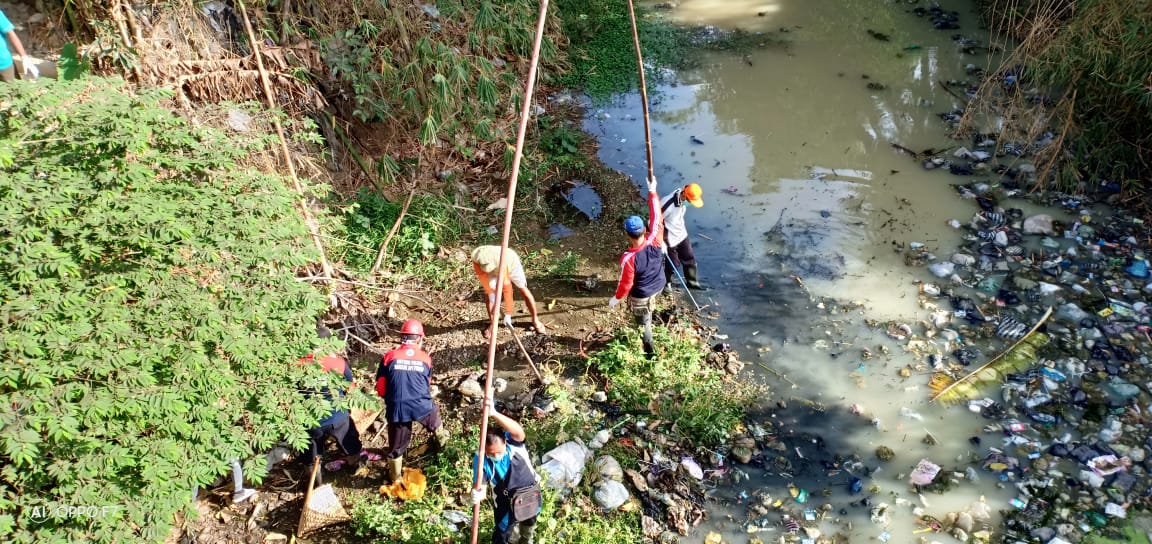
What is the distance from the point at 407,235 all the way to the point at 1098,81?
5907 millimetres

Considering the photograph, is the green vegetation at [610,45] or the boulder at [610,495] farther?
the green vegetation at [610,45]

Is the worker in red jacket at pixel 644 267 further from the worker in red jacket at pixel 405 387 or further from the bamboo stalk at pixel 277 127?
the bamboo stalk at pixel 277 127

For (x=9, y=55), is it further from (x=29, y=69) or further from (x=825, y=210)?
(x=825, y=210)

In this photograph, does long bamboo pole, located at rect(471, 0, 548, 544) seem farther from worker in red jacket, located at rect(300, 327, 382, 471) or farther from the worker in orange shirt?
the worker in orange shirt

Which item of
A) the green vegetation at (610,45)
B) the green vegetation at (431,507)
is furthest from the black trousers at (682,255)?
the green vegetation at (610,45)

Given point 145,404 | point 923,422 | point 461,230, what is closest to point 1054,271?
point 923,422

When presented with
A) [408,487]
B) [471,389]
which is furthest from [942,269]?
[408,487]

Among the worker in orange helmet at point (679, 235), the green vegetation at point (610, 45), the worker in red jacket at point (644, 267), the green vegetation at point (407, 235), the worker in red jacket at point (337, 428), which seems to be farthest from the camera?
the green vegetation at point (610, 45)

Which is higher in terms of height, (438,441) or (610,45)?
(610,45)

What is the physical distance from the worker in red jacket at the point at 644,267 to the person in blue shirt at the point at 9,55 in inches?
170

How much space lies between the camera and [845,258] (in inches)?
218

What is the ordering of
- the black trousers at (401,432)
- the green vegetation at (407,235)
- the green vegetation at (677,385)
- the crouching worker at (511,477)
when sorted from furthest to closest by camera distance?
1. the green vegetation at (407,235)
2. the green vegetation at (677,385)
3. the black trousers at (401,432)
4. the crouching worker at (511,477)

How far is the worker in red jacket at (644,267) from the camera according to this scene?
4.39 meters

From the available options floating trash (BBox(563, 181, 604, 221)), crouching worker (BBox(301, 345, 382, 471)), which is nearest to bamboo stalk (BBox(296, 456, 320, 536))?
crouching worker (BBox(301, 345, 382, 471))
